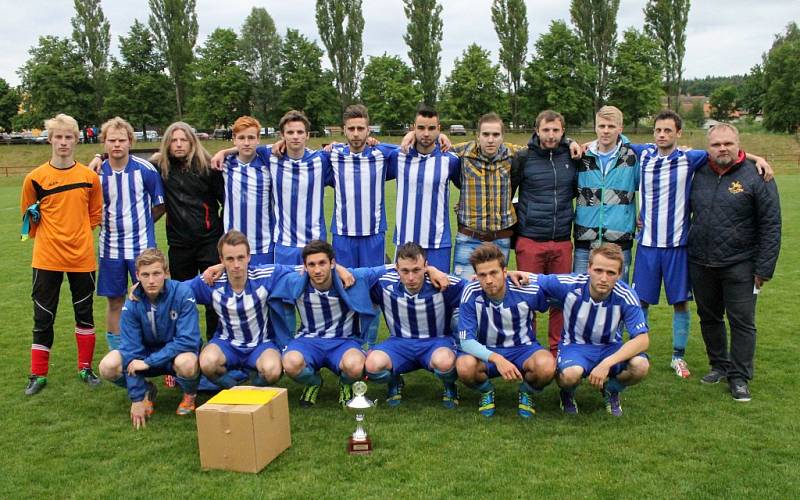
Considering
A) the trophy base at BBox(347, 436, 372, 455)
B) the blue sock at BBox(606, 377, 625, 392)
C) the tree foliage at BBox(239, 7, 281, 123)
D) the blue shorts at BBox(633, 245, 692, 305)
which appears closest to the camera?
the trophy base at BBox(347, 436, 372, 455)

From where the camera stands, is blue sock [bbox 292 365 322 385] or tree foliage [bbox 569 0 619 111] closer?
blue sock [bbox 292 365 322 385]

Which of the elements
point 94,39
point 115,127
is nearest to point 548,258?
point 115,127

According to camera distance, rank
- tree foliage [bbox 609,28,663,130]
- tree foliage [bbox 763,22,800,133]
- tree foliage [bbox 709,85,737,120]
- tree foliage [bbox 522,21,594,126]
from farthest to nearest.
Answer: tree foliage [bbox 709,85,737,120], tree foliage [bbox 763,22,800,133], tree foliage [bbox 522,21,594,126], tree foliage [bbox 609,28,663,130]

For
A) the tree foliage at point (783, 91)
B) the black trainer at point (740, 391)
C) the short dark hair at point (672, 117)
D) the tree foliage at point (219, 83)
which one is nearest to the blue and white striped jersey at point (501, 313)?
the black trainer at point (740, 391)

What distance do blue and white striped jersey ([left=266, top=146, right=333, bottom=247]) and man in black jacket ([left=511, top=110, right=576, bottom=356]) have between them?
145cm

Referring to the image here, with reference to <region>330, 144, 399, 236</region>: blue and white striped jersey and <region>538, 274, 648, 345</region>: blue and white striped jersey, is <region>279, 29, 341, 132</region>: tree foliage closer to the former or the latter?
<region>330, 144, 399, 236</region>: blue and white striped jersey

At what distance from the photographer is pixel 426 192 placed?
5004 mm

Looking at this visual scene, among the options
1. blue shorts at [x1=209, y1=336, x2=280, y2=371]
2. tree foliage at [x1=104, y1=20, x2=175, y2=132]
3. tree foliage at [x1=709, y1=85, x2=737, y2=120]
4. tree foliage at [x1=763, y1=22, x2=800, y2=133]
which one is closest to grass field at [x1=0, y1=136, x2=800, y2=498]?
blue shorts at [x1=209, y1=336, x2=280, y2=371]

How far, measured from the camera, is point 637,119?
43.7 m

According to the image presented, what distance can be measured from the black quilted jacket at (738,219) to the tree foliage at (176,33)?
43076mm

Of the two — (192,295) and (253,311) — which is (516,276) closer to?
(253,311)

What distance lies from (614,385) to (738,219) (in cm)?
141

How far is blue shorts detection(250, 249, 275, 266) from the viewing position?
5047 millimetres

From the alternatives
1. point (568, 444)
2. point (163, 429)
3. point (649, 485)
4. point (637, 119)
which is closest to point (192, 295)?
point (163, 429)
